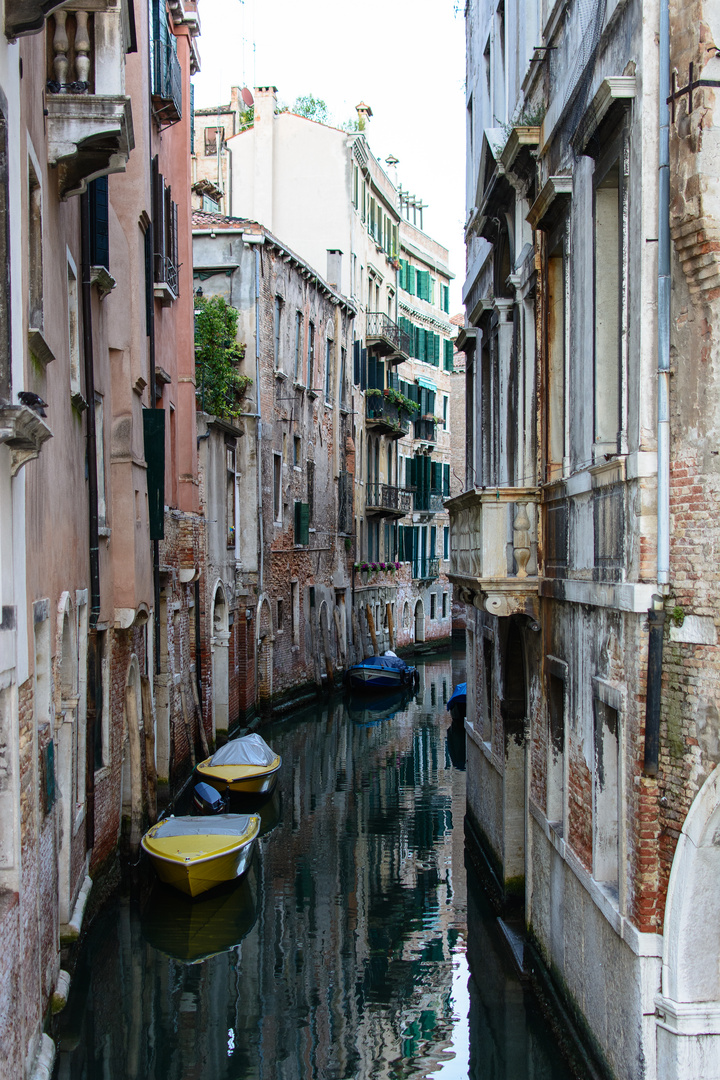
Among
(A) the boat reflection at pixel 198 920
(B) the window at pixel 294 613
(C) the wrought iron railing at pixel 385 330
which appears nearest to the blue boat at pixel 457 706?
(B) the window at pixel 294 613

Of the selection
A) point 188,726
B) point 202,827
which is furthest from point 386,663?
point 202,827

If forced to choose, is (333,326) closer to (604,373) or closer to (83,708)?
(83,708)

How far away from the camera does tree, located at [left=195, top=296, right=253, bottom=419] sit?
23453mm

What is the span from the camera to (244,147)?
3219 centimetres

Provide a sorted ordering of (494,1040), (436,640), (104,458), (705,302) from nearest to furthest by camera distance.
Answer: (705,302)
(494,1040)
(104,458)
(436,640)

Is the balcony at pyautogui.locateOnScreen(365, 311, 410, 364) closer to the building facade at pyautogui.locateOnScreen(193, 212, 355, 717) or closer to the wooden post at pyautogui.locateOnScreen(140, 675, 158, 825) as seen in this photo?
the building facade at pyautogui.locateOnScreen(193, 212, 355, 717)

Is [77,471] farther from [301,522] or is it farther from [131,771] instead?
[301,522]

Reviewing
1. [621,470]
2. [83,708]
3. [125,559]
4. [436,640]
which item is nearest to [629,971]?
[621,470]

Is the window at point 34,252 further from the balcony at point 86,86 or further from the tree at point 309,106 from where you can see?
the tree at point 309,106

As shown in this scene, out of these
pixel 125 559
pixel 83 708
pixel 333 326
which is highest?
pixel 333 326

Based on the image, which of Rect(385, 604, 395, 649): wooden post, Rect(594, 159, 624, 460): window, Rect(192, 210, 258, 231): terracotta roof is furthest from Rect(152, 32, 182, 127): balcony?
Rect(385, 604, 395, 649): wooden post

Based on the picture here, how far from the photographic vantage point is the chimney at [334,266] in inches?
1287

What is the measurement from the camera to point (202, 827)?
40.2 ft

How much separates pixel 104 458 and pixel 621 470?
6.09 meters
